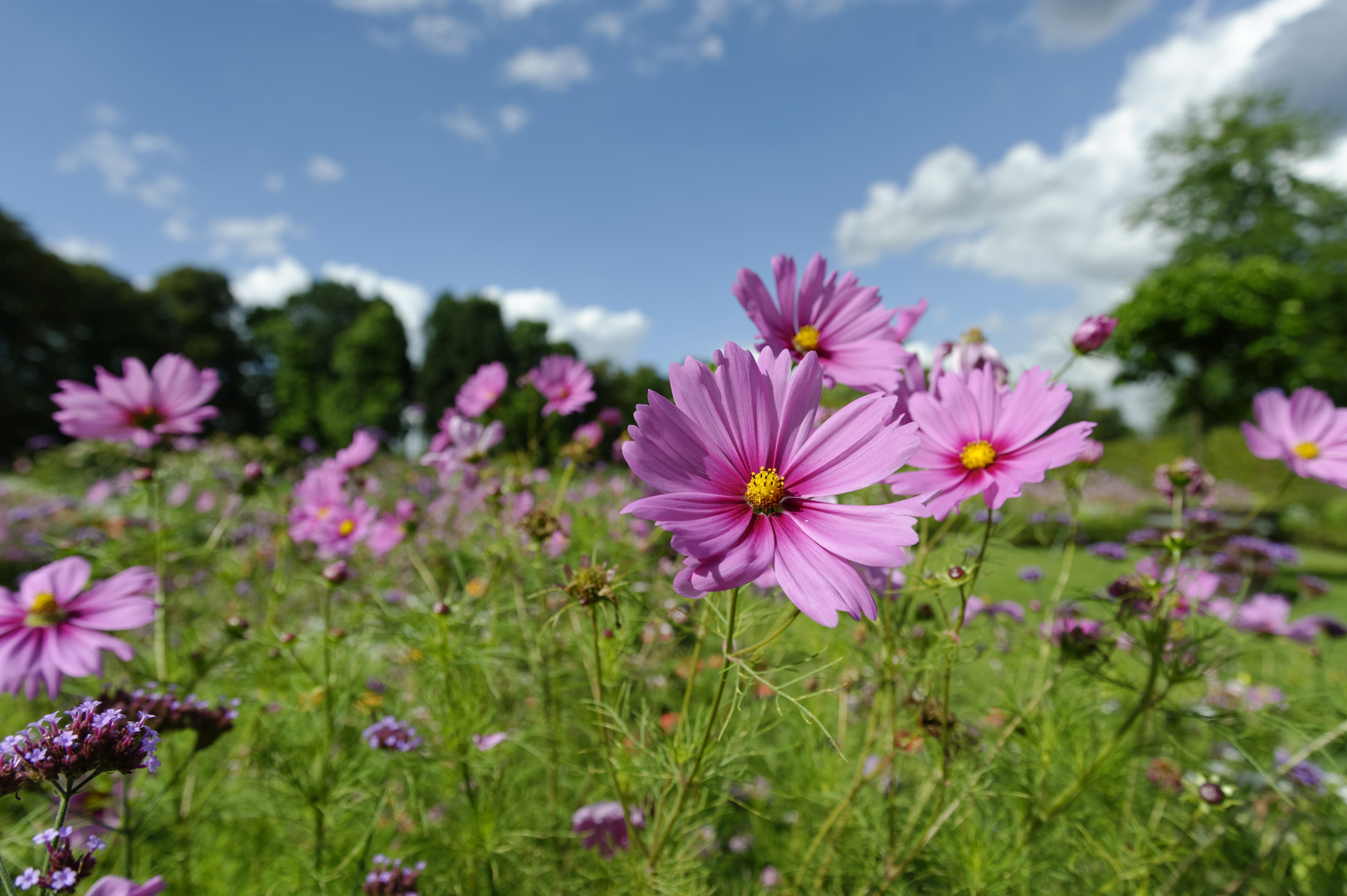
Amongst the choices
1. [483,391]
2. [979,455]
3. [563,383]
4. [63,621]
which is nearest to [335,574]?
[63,621]

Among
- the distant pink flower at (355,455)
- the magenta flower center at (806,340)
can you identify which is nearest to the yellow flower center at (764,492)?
the magenta flower center at (806,340)

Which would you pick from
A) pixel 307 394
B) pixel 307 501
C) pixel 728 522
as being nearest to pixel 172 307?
pixel 307 394

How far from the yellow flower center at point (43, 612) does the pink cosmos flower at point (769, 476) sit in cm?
117

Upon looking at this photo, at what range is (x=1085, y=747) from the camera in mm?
1342

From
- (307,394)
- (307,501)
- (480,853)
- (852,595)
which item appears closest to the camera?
(852,595)

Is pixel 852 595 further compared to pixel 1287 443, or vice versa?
pixel 1287 443

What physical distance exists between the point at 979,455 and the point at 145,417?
1714 millimetres

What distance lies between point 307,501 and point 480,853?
103cm

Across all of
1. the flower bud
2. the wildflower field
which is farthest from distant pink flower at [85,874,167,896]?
the flower bud

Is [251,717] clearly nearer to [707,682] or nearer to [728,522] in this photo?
[707,682]

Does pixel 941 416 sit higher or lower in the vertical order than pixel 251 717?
higher

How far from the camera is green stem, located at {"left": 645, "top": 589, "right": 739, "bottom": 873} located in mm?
651

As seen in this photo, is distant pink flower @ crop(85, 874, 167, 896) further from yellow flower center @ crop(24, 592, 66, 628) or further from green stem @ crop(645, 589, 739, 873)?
yellow flower center @ crop(24, 592, 66, 628)

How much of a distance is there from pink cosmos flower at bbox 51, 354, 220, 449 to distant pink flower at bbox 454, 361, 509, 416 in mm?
554
